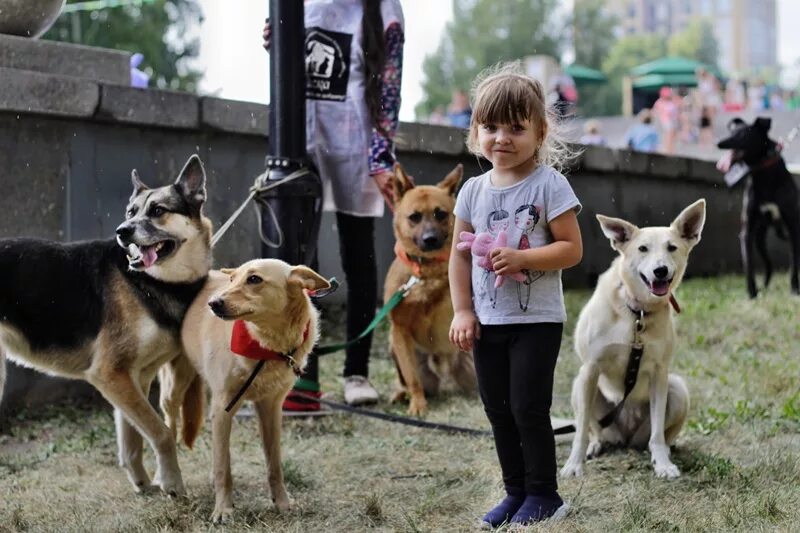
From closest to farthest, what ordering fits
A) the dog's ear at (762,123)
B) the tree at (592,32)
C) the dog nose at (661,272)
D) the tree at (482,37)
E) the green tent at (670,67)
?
the dog nose at (661,272)
the dog's ear at (762,123)
the green tent at (670,67)
the tree at (482,37)
the tree at (592,32)

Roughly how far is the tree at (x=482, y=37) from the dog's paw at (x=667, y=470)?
216ft

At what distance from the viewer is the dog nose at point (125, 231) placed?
345 cm

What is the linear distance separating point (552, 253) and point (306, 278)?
0.83m

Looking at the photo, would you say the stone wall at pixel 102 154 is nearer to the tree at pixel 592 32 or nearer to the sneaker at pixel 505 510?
the sneaker at pixel 505 510

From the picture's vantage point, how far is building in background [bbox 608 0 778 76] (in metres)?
98.2

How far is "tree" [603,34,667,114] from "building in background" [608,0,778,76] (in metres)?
8.39

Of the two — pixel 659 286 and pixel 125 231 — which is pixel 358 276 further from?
pixel 125 231

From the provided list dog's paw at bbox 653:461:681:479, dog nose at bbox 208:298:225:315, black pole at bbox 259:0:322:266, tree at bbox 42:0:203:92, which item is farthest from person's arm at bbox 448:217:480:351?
tree at bbox 42:0:203:92

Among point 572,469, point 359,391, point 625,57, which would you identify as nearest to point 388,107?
point 359,391

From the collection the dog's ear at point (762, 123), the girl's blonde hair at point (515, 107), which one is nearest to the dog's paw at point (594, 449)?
the girl's blonde hair at point (515, 107)

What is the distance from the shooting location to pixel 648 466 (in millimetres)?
4359

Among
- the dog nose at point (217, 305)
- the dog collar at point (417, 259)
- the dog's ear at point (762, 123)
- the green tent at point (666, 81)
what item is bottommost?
the dog nose at point (217, 305)

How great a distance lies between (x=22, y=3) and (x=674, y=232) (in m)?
3.24

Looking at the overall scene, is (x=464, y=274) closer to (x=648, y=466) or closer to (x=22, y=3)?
(x=648, y=466)
